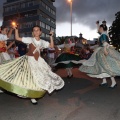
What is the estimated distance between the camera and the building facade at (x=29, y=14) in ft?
233

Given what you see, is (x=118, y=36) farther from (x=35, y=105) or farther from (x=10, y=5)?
(x=10, y=5)

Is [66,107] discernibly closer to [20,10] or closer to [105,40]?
[105,40]

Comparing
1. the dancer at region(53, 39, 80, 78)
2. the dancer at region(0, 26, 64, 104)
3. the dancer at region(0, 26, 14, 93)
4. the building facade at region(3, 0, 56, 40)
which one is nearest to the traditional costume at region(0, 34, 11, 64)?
the dancer at region(0, 26, 14, 93)

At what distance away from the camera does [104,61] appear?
8.51 metres

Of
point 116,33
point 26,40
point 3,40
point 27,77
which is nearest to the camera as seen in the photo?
point 27,77

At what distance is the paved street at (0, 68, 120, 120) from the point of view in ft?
17.1

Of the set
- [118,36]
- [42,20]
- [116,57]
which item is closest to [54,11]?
[42,20]

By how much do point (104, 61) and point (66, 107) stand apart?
300 centimetres

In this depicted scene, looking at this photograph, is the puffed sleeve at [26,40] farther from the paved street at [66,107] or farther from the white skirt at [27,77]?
the paved street at [66,107]

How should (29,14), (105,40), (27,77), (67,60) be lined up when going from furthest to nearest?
(29,14) < (67,60) < (105,40) < (27,77)

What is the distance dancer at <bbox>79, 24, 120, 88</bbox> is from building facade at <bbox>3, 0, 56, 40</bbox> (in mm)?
61362

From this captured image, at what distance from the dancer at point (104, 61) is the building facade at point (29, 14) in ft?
201

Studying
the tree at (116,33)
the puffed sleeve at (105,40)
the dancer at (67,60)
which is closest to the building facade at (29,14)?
the tree at (116,33)

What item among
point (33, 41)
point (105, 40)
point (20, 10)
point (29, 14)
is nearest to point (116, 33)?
point (105, 40)
